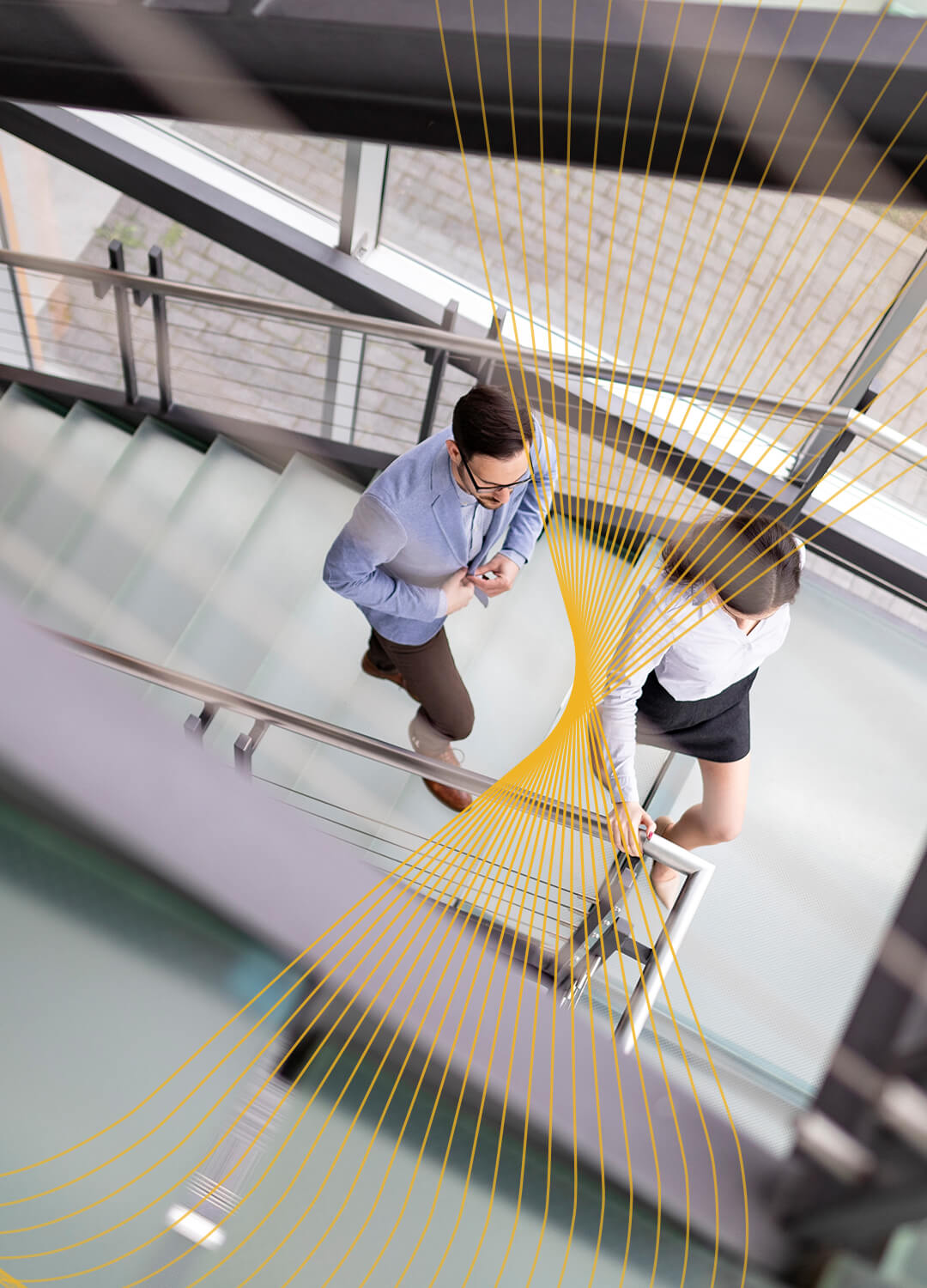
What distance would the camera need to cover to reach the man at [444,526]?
5.28 ft

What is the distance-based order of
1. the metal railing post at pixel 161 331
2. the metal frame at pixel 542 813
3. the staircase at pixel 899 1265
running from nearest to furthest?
the staircase at pixel 899 1265 → the metal frame at pixel 542 813 → the metal railing post at pixel 161 331

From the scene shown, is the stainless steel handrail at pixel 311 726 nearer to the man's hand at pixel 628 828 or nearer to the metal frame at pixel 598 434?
the man's hand at pixel 628 828

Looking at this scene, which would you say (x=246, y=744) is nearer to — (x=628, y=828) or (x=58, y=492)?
(x=628, y=828)

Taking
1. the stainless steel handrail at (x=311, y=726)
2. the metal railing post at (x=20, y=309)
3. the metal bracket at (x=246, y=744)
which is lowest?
the metal bracket at (x=246, y=744)

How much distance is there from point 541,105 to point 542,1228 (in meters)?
1.06

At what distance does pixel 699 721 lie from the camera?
1902mm

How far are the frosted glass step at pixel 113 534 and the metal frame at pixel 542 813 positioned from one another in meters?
1.42

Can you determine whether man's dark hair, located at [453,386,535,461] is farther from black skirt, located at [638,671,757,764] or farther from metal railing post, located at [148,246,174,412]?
metal railing post, located at [148,246,174,412]

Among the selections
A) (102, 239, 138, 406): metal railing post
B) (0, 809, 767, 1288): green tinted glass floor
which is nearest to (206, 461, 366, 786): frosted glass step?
(102, 239, 138, 406): metal railing post

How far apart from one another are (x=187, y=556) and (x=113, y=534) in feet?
1.04

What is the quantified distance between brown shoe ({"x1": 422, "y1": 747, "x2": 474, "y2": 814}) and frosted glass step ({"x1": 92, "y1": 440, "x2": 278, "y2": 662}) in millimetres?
1013

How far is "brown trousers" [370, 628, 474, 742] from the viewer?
2195 mm

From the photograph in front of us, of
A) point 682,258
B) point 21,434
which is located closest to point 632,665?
point 682,258

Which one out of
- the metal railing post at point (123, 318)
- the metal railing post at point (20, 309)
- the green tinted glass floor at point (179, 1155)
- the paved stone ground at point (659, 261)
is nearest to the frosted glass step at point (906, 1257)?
the green tinted glass floor at point (179, 1155)
